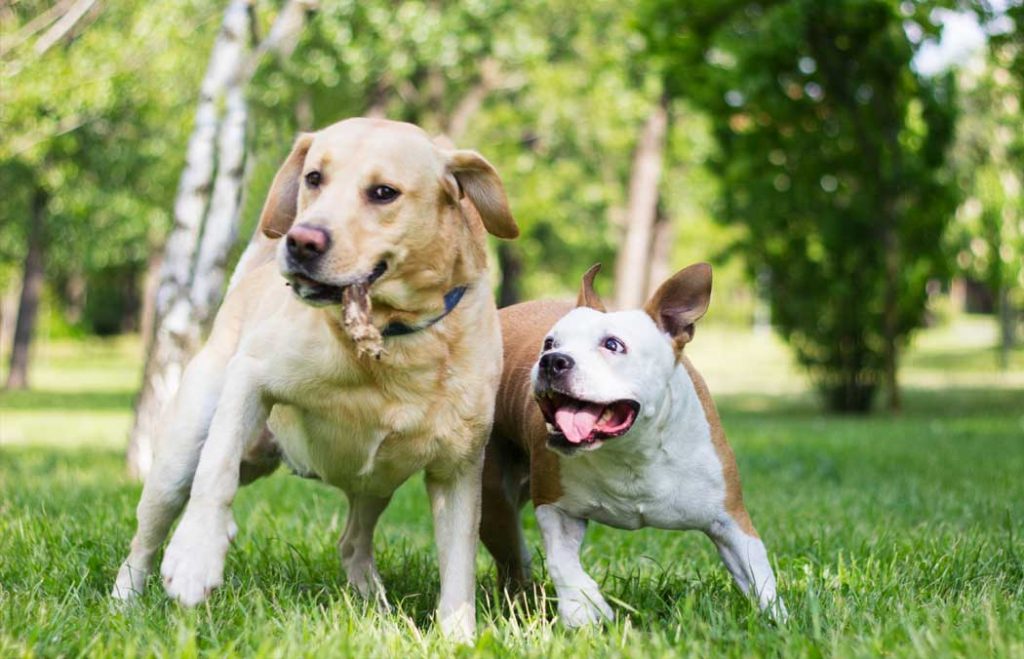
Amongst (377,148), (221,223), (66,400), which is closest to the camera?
(377,148)

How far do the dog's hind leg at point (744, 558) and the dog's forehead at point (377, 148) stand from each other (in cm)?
165

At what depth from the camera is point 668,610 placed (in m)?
3.86

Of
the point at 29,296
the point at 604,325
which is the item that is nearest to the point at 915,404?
the point at 604,325

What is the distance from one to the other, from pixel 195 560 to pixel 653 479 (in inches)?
62.9

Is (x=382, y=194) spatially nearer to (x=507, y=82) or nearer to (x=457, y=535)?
(x=457, y=535)

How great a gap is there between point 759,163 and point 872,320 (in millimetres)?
2768

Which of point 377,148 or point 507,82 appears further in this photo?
point 507,82

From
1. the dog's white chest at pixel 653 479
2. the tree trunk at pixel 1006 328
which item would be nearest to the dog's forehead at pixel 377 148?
the dog's white chest at pixel 653 479

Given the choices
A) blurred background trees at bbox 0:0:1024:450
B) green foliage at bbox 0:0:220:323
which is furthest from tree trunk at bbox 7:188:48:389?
green foliage at bbox 0:0:220:323

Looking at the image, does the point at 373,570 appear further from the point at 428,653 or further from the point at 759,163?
the point at 759,163

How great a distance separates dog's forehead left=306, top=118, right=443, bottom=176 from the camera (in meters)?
3.74

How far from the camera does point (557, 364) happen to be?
3.91m

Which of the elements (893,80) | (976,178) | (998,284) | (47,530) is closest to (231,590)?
(47,530)

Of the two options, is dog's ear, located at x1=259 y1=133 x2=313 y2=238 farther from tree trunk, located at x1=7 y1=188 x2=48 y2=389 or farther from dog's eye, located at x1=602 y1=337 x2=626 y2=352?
tree trunk, located at x1=7 y1=188 x2=48 y2=389
